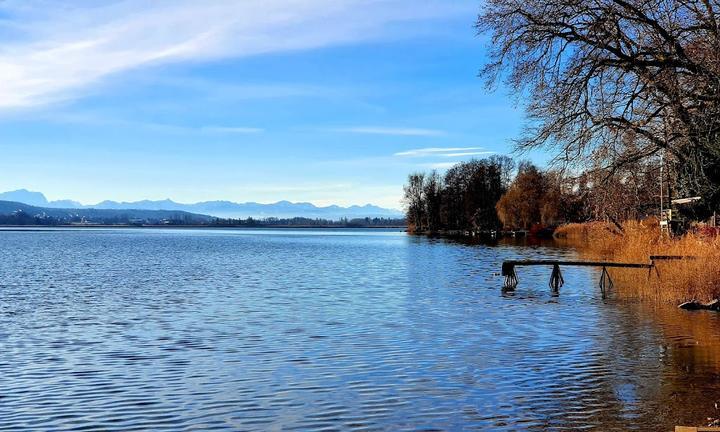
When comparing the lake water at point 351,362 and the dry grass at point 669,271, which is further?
the dry grass at point 669,271

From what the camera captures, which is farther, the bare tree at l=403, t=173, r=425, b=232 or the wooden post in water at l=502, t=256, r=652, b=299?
the bare tree at l=403, t=173, r=425, b=232

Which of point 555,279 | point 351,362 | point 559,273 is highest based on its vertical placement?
point 559,273

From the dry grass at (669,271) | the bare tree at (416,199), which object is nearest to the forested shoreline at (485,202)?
the bare tree at (416,199)

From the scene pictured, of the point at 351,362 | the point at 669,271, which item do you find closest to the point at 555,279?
the point at 669,271

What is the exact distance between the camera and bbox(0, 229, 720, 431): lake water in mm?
11289

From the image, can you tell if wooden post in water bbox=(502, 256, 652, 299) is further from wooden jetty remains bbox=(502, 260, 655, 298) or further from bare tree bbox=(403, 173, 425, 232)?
bare tree bbox=(403, 173, 425, 232)

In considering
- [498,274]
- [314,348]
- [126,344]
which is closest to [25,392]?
[126,344]

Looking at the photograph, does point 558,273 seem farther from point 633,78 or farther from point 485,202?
point 485,202

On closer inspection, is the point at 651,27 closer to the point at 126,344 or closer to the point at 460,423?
the point at 460,423

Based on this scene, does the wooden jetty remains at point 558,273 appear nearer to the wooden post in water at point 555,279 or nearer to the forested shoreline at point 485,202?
the wooden post in water at point 555,279

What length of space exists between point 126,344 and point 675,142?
16934 millimetres

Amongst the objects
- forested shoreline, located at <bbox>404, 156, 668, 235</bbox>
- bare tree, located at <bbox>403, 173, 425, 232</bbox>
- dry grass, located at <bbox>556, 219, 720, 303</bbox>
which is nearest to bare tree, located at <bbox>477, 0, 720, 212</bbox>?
dry grass, located at <bbox>556, 219, 720, 303</bbox>

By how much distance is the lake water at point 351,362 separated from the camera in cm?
1129

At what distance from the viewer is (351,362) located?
15.6 m
